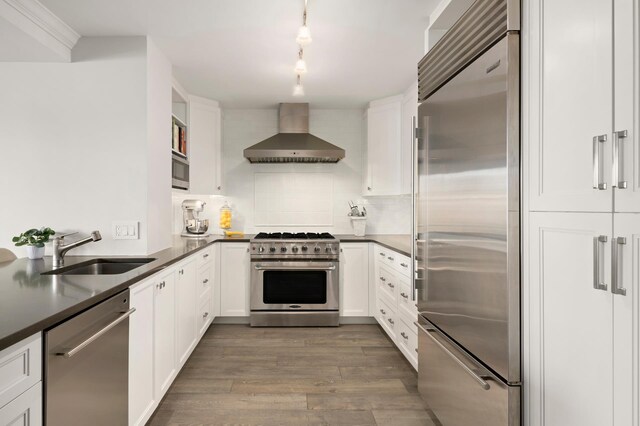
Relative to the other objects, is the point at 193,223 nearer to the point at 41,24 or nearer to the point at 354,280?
the point at 354,280

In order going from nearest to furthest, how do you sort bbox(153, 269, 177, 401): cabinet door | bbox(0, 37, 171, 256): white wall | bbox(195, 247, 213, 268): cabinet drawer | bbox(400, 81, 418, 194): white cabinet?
bbox(153, 269, 177, 401): cabinet door
bbox(0, 37, 171, 256): white wall
bbox(195, 247, 213, 268): cabinet drawer
bbox(400, 81, 418, 194): white cabinet

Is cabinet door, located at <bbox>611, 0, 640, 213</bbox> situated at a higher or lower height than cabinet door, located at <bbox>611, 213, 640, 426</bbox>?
higher

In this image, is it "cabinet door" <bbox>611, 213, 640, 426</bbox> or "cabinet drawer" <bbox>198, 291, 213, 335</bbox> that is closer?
"cabinet door" <bbox>611, 213, 640, 426</bbox>

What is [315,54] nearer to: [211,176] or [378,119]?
[378,119]

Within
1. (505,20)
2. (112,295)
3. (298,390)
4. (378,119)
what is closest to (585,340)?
(505,20)

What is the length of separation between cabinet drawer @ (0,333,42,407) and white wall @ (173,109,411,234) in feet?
11.9

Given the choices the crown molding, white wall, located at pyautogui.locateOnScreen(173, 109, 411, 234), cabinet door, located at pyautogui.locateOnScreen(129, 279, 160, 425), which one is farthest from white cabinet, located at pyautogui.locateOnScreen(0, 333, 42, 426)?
white wall, located at pyautogui.locateOnScreen(173, 109, 411, 234)

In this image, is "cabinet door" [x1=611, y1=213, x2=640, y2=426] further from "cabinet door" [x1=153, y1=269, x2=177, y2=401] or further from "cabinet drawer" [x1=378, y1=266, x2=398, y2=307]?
"cabinet drawer" [x1=378, y1=266, x2=398, y2=307]

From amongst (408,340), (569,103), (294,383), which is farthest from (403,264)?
(569,103)

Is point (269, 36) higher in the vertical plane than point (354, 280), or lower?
higher

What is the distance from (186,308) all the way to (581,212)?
2.66 meters

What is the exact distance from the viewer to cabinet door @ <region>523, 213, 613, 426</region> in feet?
3.53

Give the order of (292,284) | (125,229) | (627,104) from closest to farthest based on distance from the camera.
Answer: (627,104) < (125,229) < (292,284)

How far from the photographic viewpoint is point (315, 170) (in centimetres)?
486
